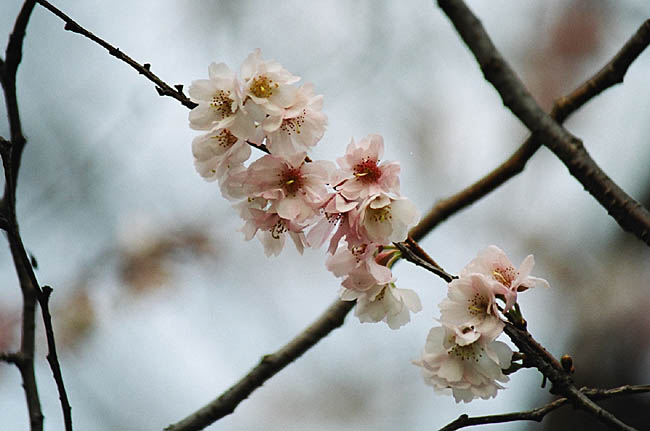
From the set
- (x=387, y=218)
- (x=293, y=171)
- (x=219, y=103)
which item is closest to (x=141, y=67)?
(x=219, y=103)

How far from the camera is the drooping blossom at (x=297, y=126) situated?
0.78 metres

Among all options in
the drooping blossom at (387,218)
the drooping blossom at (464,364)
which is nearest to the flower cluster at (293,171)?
the drooping blossom at (387,218)

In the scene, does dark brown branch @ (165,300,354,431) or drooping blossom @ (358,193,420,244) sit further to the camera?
dark brown branch @ (165,300,354,431)

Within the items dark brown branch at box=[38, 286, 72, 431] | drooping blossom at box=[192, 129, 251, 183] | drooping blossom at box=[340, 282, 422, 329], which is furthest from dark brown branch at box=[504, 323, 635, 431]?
dark brown branch at box=[38, 286, 72, 431]

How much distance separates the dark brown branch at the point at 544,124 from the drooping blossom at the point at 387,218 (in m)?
0.17

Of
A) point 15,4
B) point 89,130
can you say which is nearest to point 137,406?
point 89,130

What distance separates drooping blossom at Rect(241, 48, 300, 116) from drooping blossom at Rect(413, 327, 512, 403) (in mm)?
339

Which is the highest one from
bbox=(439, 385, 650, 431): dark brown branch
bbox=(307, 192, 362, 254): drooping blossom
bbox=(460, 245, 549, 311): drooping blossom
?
bbox=(307, 192, 362, 254): drooping blossom

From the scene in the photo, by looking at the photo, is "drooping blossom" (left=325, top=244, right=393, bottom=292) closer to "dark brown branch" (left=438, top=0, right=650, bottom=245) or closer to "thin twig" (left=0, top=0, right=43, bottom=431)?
"dark brown branch" (left=438, top=0, right=650, bottom=245)

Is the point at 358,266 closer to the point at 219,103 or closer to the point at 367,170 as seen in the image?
the point at 367,170

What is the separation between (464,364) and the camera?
799 millimetres

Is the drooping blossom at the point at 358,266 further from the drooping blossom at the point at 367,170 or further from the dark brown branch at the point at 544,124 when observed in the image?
the dark brown branch at the point at 544,124

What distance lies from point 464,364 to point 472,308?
0.08m

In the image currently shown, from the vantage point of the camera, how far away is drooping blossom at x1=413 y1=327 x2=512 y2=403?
76cm
